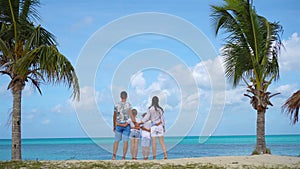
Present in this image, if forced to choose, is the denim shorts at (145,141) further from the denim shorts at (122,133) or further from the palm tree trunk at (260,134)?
the palm tree trunk at (260,134)

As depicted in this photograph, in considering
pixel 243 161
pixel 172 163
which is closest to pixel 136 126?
pixel 172 163

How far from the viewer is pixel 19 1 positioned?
49.9 ft

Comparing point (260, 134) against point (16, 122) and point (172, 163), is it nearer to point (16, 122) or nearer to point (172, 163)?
point (172, 163)

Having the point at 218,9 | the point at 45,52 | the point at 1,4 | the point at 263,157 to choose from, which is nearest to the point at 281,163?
the point at 263,157

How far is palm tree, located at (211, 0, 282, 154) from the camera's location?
54.0ft

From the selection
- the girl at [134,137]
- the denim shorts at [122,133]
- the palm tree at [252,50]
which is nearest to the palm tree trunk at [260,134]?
the palm tree at [252,50]

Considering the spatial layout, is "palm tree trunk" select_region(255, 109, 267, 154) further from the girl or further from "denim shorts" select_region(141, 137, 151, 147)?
the girl

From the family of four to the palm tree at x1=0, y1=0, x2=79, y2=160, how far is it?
1.61 meters

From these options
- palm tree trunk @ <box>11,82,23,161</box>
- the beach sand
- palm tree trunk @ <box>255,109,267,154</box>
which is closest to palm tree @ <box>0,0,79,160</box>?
palm tree trunk @ <box>11,82,23,161</box>

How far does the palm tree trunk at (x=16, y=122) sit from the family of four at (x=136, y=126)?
330 centimetres

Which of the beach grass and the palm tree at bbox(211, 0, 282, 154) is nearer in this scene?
the beach grass

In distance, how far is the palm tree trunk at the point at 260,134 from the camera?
643 inches

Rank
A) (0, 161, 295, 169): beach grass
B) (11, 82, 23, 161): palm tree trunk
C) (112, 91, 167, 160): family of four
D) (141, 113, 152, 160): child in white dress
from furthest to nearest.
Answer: (11, 82, 23, 161): palm tree trunk < (141, 113, 152, 160): child in white dress < (112, 91, 167, 160): family of four < (0, 161, 295, 169): beach grass

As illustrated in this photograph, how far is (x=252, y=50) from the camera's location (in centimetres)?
1697
